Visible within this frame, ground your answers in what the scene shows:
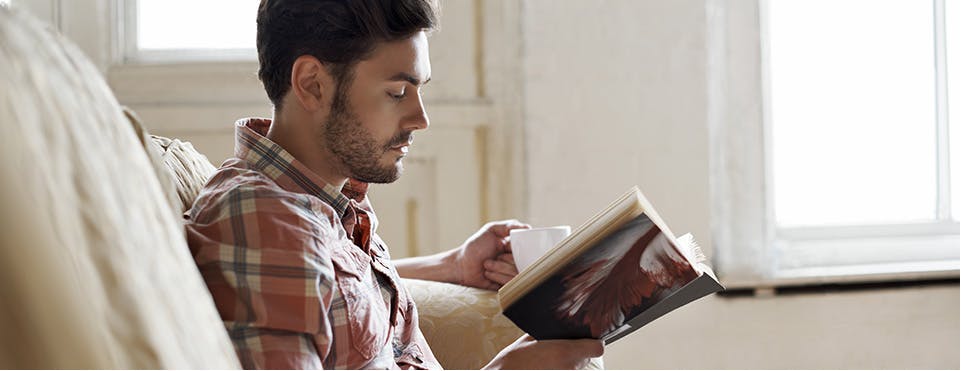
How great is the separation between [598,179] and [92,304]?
1961 millimetres

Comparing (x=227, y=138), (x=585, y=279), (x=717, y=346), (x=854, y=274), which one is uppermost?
(x=227, y=138)

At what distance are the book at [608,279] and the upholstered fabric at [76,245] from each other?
0.43 m

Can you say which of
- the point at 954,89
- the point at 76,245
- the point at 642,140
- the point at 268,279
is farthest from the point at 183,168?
the point at 954,89

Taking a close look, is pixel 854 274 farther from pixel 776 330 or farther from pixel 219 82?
pixel 219 82

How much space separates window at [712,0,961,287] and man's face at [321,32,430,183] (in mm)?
1596

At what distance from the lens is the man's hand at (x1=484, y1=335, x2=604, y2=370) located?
1062mm

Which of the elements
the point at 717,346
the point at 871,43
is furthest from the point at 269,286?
the point at 871,43

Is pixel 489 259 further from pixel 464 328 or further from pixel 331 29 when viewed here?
pixel 331 29

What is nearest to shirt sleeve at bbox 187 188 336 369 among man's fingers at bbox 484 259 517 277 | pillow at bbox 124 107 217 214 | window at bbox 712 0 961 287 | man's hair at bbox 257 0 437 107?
pillow at bbox 124 107 217 214

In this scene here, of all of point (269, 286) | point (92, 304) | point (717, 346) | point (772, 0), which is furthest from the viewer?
point (772, 0)

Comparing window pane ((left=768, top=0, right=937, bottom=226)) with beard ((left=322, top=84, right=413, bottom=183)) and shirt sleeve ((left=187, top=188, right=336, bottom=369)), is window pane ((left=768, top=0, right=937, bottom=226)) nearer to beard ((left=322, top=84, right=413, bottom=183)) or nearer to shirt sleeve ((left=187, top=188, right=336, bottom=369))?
beard ((left=322, top=84, right=413, bottom=183))

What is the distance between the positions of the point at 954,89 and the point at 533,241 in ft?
6.04

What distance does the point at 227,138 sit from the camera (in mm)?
2260

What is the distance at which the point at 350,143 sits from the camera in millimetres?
1138
